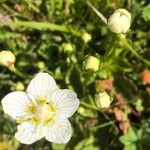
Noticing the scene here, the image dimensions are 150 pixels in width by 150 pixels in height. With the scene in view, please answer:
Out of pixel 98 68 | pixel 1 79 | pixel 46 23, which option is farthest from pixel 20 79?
pixel 98 68

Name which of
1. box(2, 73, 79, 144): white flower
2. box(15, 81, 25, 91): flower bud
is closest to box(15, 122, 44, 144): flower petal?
box(2, 73, 79, 144): white flower

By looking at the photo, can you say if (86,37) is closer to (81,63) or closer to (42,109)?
(81,63)

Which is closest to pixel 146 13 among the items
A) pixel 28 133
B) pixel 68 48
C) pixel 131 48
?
pixel 131 48

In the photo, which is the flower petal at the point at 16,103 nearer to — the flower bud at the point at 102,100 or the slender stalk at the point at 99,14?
the flower bud at the point at 102,100

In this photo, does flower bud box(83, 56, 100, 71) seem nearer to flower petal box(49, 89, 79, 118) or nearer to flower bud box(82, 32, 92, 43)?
flower petal box(49, 89, 79, 118)

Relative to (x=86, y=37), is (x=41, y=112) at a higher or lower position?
lower

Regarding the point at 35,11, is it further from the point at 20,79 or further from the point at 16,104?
the point at 16,104

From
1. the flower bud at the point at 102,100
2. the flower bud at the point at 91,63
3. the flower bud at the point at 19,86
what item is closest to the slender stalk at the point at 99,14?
the flower bud at the point at 91,63
